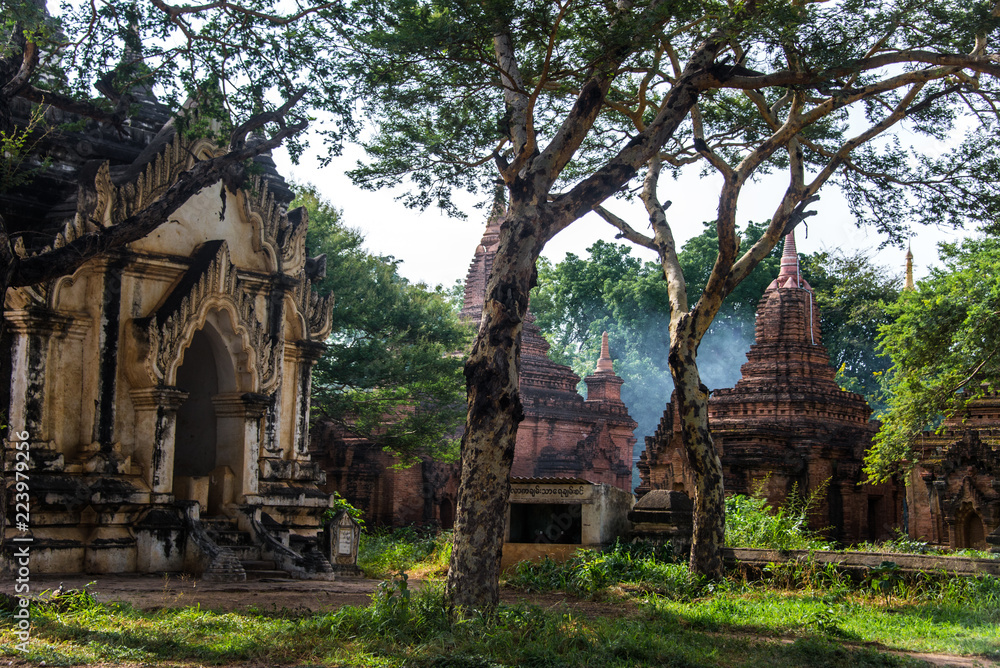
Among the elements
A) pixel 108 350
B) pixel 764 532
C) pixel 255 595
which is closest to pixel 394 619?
pixel 255 595

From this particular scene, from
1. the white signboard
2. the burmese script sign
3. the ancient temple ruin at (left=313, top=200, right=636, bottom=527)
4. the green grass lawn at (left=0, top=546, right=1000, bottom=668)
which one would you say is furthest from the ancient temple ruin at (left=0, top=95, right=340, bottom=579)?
the ancient temple ruin at (left=313, top=200, right=636, bottom=527)

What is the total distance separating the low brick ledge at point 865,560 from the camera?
1009 cm

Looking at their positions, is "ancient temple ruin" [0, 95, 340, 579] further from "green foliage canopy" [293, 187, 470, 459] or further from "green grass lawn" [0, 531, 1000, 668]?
"green foliage canopy" [293, 187, 470, 459]

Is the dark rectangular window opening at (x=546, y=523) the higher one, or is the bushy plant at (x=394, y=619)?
the dark rectangular window opening at (x=546, y=523)

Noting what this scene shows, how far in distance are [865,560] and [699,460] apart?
202 cm

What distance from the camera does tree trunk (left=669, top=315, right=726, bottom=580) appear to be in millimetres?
10930

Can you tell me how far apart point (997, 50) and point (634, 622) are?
25.7ft

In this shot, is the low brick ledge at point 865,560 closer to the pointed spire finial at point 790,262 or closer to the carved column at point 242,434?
the carved column at point 242,434

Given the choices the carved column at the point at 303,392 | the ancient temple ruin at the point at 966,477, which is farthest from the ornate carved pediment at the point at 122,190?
the ancient temple ruin at the point at 966,477

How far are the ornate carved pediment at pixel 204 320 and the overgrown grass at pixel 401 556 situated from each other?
353 centimetres

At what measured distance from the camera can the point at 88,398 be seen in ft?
36.6

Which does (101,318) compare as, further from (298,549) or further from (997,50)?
(997,50)

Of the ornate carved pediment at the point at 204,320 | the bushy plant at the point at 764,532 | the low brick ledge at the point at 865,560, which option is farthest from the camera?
the bushy plant at the point at 764,532

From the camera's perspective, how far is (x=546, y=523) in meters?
13.8
